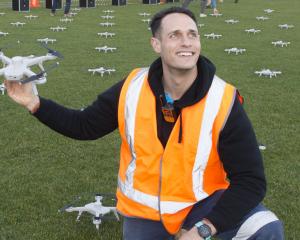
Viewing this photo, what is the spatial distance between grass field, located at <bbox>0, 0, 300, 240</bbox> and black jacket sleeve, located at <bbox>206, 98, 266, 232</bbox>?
182 cm

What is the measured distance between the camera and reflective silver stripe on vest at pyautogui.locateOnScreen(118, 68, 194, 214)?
12.8ft

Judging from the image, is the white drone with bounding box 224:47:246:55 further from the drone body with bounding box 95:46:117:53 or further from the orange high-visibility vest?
the orange high-visibility vest

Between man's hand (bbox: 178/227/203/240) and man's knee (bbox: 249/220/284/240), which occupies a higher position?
man's hand (bbox: 178/227/203/240)

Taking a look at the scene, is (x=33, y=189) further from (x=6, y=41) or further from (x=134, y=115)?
(x=6, y=41)

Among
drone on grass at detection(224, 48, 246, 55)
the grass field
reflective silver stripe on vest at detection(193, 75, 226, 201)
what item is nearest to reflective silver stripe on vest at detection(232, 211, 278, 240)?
reflective silver stripe on vest at detection(193, 75, 226, 201)

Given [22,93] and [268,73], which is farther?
[268,73]

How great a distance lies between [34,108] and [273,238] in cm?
198

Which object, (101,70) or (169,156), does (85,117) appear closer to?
(169,156)

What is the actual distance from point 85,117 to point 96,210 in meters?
1.51

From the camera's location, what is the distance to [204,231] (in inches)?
141

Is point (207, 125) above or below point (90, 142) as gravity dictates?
above

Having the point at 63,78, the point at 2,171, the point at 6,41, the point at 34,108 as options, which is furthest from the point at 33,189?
the point at 6,41

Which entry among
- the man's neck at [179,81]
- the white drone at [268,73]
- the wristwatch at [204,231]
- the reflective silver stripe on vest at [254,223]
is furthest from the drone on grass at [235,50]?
the wristwatch at [204,231]

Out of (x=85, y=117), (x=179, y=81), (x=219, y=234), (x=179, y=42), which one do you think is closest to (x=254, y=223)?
(x=219, y=234)
